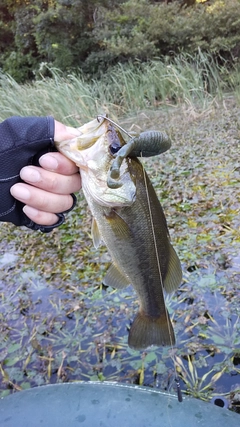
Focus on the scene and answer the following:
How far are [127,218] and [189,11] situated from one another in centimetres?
1311

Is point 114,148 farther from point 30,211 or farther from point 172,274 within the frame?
point 172,274

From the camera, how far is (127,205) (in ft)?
4.83

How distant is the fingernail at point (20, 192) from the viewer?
156 cm

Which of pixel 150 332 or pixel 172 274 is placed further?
pixel 150 332

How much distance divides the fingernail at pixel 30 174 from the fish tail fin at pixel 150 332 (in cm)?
81

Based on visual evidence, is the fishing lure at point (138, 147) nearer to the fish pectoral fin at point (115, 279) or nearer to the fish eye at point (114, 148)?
the fish eye at point (114, 148)

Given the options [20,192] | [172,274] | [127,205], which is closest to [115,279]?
[172,274]

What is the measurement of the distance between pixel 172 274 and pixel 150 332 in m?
0.32

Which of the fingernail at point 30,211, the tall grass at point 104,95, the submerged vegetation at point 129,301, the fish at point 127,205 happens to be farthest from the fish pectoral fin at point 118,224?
the tall grass at point 104,95

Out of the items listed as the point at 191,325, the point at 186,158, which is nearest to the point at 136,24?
the point at 186,158

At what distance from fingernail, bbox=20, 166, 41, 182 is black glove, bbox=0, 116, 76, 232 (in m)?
0.05

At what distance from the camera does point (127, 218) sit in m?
1.53

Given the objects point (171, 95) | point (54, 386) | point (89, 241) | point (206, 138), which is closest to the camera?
point (54, 386)

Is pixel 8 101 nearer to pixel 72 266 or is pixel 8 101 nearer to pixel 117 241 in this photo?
pixel 72 266
